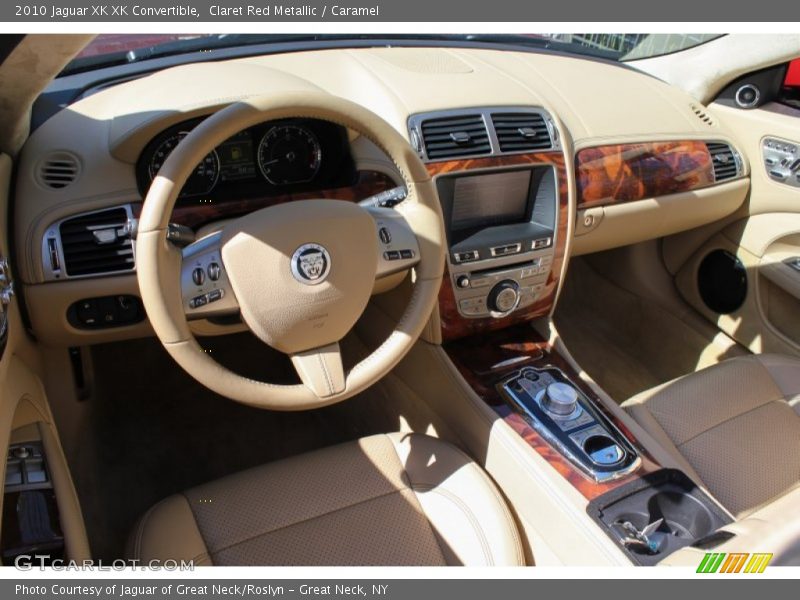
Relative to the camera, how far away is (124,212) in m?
1.59

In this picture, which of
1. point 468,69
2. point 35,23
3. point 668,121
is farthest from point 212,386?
point 668,121

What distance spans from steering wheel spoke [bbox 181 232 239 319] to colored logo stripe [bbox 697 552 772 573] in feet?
3.21

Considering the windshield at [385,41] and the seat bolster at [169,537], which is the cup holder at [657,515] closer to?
the seat bolster at [169,537]

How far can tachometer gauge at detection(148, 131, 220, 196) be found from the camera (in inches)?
63.9

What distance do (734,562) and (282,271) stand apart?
930 millimetres

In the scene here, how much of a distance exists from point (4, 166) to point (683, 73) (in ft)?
7.45

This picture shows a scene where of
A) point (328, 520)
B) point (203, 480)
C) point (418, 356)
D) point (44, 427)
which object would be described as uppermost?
point (44, 427)

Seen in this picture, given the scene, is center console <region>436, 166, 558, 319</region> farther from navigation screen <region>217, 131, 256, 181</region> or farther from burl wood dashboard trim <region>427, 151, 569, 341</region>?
navigation screen <region>217, 131, 256, 181</region>

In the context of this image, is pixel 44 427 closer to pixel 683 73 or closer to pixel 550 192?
pixel 550 192

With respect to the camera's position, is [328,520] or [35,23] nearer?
[35,23]

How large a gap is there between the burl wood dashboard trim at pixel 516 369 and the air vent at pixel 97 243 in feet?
3.02

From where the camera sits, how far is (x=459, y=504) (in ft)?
5.20

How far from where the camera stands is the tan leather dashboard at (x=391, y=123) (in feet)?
5.13

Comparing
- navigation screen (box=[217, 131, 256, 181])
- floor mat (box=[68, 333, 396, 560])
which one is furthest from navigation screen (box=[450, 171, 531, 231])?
→ floor mat (box=[68, 333, 396, 560])
